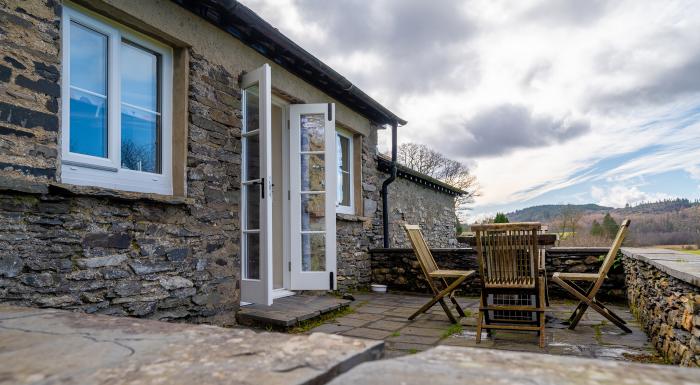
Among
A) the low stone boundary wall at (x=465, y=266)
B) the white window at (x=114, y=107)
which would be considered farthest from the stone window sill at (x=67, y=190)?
the low stone boundary wall at (x=465, y=266)

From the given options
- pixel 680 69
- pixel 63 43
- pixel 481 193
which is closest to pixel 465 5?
pixel 680 69

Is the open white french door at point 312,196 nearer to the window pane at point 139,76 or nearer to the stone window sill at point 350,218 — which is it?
the stone window sill at point 350,218

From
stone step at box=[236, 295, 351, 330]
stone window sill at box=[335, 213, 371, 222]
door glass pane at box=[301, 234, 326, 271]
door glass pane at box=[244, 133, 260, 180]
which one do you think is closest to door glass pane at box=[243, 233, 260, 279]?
stone step at box=[236, 295, 351, 330]

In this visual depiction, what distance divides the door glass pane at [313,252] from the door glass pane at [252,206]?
0.92 metres

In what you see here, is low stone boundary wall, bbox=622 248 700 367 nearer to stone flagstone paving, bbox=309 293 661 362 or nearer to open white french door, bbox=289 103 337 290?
stone flagstone paving, bbox=309 293 661 362

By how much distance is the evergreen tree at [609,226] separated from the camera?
14175 mm

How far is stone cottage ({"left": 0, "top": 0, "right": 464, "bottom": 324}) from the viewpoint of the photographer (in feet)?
7.95

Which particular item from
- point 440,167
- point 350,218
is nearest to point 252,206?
point 350,218

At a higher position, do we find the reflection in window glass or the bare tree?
the bare tree

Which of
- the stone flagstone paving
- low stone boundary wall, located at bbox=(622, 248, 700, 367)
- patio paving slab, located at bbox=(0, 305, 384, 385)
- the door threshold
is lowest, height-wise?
the stone flagstone paving

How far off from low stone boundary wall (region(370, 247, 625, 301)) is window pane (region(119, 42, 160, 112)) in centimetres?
398

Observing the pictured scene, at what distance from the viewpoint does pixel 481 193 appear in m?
21.0

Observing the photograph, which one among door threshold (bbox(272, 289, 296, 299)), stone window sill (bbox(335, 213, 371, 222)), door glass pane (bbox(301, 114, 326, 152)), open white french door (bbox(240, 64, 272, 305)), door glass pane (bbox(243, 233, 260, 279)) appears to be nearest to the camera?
open white french door (bbox(240, 64, 272, 305))

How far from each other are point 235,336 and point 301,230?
3616 mm
